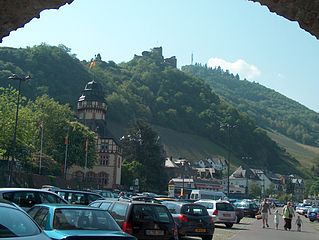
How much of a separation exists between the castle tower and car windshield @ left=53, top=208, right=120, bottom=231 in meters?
67.8

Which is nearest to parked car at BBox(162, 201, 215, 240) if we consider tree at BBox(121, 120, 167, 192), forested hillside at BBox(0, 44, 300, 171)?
tree at BBox(121, 120, 167, 192)

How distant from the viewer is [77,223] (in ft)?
32.2

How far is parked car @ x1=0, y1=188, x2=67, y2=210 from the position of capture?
14.9 meters

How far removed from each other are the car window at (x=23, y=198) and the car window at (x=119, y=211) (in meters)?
2.61

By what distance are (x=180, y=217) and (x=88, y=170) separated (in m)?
69.7

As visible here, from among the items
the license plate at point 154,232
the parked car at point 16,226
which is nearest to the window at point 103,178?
the license plate at point 154,232

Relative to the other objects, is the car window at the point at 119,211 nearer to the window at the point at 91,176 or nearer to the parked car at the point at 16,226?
the parked car at the point at 16,226

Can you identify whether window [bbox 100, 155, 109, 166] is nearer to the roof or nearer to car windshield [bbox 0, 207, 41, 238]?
the roof

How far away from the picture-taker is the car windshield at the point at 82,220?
9727 mm

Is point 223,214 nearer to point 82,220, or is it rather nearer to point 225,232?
point 225,232

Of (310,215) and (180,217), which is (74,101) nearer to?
(310,215)

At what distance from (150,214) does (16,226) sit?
23.1 ft

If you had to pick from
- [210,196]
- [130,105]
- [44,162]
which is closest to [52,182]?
[44,162]

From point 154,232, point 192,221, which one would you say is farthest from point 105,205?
point 192,221
